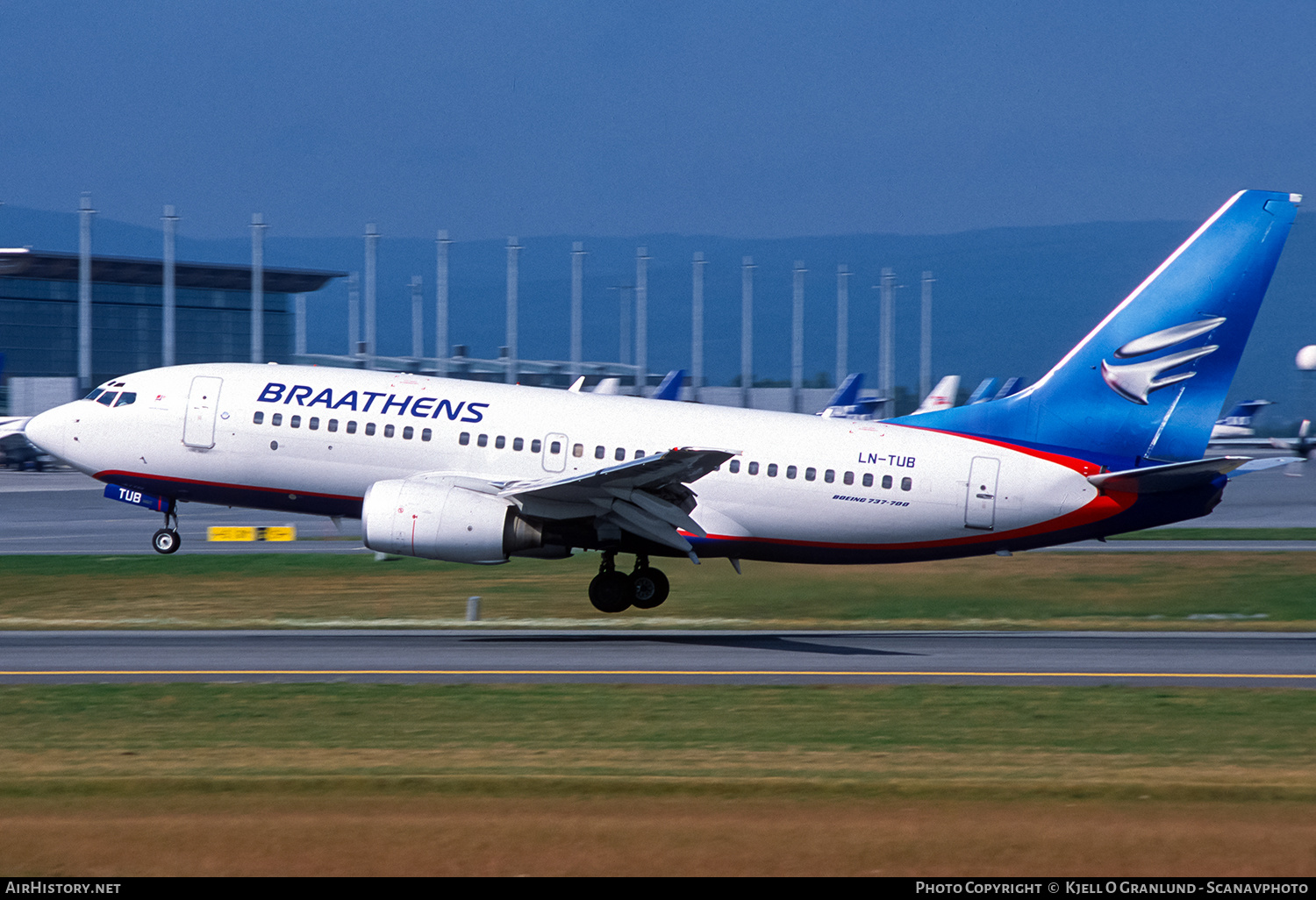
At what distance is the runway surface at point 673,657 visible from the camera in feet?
68.9

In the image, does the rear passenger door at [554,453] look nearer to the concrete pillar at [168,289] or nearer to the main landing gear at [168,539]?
the main landing gear at [168,539]

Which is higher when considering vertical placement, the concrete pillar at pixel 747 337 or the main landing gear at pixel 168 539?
the concrete pillar at pixel 747 337

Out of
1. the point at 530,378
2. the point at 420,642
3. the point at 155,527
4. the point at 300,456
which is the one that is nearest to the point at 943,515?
the point at 420,642

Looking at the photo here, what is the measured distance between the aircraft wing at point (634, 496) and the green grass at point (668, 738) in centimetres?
544

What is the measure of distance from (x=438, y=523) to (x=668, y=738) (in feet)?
31.0

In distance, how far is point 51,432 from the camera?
29078 millimetres

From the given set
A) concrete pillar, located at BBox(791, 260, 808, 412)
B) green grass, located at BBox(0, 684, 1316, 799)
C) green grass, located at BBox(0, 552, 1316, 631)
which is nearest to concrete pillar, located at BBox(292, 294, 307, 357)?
concrete pillar, located at BBox(791, 260, 808, 412)

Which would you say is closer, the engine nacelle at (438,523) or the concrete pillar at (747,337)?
the engine nacelle at (438,523)

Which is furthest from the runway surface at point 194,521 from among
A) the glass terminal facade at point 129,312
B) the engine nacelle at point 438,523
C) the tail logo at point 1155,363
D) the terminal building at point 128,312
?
the glass terminal facade at point 129,312

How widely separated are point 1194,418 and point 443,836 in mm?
19344

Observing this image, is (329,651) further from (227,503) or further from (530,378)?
(530,378)

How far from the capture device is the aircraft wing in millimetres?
24547

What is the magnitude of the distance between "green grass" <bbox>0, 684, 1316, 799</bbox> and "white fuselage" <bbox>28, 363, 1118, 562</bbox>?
7.08 meters

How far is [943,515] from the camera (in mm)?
26844
